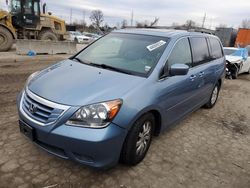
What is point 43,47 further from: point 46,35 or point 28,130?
point 28,130

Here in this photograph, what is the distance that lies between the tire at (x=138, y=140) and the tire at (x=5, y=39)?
43.1 feet

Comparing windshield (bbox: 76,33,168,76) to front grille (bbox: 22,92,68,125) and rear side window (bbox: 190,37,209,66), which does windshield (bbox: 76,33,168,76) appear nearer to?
rear side window (bbox: 190,37,209,66)

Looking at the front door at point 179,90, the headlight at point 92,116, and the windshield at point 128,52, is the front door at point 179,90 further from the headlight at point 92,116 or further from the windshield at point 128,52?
the headlight at point 92,116

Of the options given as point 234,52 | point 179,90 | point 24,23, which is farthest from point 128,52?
point 24,23

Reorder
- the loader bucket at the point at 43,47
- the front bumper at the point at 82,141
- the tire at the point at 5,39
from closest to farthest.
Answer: the front bumper at the point at 82,141 < the loader bucket at the point at 43,47 < the tire at the point at 5,39

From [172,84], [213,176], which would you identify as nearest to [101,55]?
[172,84]

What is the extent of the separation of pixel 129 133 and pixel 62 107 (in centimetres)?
81

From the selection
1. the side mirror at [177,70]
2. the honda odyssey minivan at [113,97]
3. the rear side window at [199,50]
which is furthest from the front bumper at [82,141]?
the rear side window at [199,50]

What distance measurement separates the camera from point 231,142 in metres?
4.15

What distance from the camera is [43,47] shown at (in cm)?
1395

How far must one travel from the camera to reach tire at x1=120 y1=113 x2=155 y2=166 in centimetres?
280

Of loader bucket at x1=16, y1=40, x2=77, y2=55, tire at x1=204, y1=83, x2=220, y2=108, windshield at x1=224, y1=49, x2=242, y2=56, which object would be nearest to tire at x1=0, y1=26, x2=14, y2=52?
loader bucket at x1=16, y1=40, x2=77, y2=55

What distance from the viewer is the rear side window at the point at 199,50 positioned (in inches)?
169

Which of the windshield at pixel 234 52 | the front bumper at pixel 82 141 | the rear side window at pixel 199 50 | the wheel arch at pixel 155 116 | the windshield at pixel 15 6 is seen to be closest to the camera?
the front bumper at pixel 82 141
